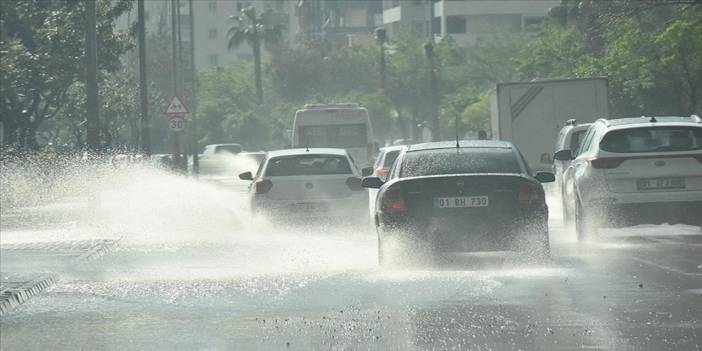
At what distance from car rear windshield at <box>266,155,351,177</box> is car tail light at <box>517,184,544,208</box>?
7.49 metres

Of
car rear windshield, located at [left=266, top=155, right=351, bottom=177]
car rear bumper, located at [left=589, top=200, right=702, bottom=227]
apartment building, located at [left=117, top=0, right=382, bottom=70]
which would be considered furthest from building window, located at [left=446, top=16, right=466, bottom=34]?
car rear bumper, located at [left=589, top=200, right=702, bottom=227]

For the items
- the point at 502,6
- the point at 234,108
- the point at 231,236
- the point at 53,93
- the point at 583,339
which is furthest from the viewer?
the point at 502,6

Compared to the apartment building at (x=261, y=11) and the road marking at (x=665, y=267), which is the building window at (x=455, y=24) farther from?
the road marking at (x=665, y=267)

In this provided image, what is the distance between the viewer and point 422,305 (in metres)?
13.2

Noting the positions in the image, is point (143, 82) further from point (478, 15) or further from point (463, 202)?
point (478, 15)

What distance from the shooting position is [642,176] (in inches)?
781

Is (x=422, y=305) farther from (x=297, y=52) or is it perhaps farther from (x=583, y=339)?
(x=297, y=52)

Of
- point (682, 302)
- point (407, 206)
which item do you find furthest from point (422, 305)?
point (407, 206)

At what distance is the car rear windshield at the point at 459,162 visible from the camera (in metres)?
16.9

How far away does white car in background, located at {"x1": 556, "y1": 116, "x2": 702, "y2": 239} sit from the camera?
19.7 meters

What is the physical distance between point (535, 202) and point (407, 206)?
1.30 meters

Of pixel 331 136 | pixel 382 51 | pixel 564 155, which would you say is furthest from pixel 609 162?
pixel 382 51

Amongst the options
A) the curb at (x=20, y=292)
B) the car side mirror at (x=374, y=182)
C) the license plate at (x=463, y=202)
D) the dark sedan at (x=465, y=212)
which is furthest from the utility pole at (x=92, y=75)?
the license plate at (x=463, y=202)

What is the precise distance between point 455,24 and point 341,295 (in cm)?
12256
